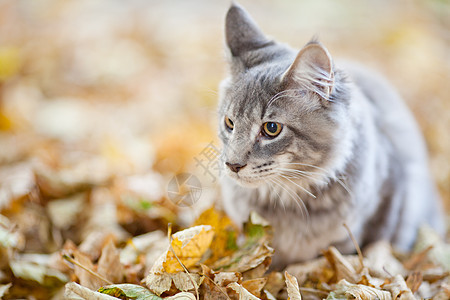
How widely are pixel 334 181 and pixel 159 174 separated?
1.48 metres

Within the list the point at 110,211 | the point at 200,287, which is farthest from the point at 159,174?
the point at 200,287

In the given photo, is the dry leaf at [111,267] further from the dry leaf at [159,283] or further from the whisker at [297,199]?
the whisker at [297,199]

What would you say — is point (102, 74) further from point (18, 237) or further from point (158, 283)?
point (158, 283)

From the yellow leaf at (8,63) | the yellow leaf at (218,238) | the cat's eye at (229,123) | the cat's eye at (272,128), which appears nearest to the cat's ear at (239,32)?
the cat's eye at (229,123)

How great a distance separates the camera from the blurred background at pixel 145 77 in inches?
118

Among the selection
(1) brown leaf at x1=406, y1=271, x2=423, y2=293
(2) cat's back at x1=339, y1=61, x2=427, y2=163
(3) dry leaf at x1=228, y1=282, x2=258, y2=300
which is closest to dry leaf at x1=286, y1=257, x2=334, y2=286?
(1) brown leaf at x1=406, y1=271, x2=423, y2=293

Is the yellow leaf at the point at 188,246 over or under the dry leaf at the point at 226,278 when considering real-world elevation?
over

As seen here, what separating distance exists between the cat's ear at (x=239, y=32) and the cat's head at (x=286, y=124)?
275 mm

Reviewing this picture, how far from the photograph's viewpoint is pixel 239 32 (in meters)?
2.19

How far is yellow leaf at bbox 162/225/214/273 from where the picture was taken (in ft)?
5.71

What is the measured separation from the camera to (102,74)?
14.3 feet

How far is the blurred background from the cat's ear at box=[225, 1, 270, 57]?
17cm

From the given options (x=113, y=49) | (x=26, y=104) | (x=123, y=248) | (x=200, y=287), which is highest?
(x=113, y=49)

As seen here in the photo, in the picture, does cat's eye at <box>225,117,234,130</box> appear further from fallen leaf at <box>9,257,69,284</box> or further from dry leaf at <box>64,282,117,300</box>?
fallen leaf at <box>9,257,69,284</box>
